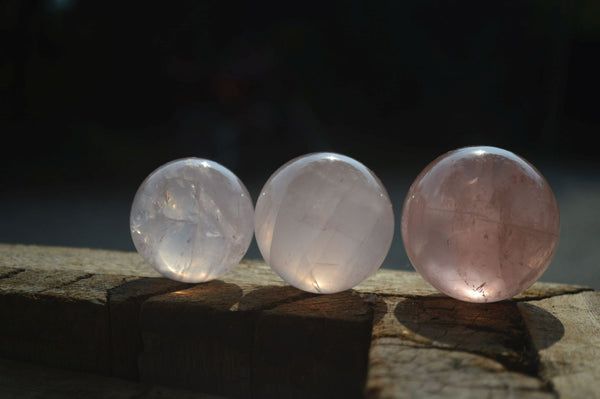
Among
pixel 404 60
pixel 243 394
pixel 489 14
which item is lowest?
pixel 243 394

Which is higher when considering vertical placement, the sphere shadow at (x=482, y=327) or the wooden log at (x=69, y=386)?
the sphere shadow at (x=482, y=327)

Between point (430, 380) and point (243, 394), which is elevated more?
point (430, 380)

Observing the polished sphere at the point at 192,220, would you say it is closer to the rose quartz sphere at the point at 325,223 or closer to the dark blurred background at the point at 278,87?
the rose quartz sphere at the point at 325,223

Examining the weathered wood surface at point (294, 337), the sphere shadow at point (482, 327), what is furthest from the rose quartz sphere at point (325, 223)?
the sphere shadow at point (482, 327)

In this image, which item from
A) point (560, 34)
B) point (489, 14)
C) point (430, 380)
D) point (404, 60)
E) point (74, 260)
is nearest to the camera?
point (430, 380)

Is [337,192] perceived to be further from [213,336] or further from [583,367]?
[583,367]

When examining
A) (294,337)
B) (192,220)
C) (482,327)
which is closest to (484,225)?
(482,327)

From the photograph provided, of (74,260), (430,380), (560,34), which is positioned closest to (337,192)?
(430,380)
